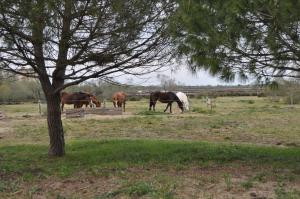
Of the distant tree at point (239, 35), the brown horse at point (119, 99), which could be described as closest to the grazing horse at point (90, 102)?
the brown horse at point (119, 99)

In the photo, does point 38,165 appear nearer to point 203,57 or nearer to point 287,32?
point 203,57

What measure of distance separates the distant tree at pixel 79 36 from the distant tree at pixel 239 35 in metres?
1.14

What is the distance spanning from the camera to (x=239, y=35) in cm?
737

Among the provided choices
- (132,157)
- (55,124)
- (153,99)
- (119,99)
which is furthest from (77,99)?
(132,157)

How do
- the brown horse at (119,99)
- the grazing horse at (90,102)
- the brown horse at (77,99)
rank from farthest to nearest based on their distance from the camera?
the brown horse at (119,99), the grazing horse at (90,102), the brown horse at (77,99)

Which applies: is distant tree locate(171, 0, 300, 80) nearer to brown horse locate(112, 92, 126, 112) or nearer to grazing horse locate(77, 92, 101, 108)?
grazing horse locate(77, 92, 101, 108)

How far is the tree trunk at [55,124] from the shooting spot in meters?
10.5

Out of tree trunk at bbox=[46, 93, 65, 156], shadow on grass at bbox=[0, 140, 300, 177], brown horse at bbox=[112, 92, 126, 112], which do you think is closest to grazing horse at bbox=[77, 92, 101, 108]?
brown horse at bbox=[112, 92, 126, 112]

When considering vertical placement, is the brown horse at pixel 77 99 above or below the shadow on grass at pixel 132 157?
above

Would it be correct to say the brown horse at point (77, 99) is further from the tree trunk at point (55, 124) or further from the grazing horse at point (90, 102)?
the tree trunk at point (55, 124)

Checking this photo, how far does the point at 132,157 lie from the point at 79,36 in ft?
Result: 10.4

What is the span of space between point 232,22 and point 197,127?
12.4 metres

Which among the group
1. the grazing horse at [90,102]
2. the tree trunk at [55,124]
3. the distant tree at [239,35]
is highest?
the distant tree at [239,35]

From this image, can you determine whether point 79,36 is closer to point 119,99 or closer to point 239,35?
point 239,35
